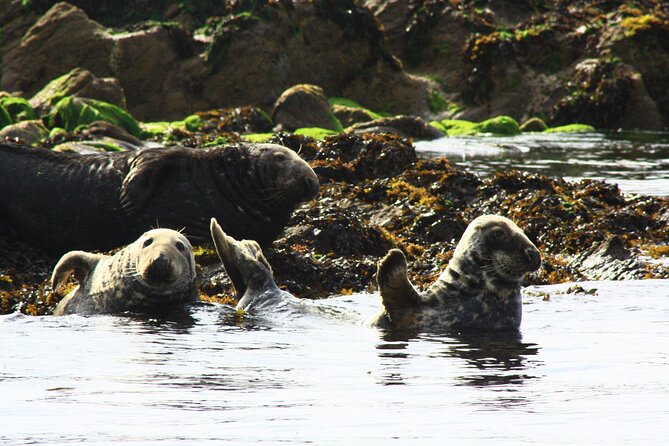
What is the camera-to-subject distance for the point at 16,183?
418 inches

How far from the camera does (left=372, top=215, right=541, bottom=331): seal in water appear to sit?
7.44m

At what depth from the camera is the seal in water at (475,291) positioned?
24.4 feet

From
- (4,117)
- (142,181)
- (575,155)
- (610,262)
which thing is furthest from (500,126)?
(142,181)

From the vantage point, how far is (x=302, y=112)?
25672mm

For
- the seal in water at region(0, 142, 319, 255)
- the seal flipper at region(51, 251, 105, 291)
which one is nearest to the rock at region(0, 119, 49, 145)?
the seal in water at region(0, 142, 319, 255)

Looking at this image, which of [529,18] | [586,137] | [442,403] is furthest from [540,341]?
[529,18]

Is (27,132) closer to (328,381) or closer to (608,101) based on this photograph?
(328,381)

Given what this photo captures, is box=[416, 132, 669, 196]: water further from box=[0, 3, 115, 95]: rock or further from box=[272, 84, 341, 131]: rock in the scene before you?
box=[0, 3, 115, 95]: rock

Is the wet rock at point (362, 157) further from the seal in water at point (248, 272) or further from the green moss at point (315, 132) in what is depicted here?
the green moss at point (315, 132)

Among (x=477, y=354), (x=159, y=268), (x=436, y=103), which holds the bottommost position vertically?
(x=477, y=354)

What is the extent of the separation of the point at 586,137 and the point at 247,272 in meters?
21.3

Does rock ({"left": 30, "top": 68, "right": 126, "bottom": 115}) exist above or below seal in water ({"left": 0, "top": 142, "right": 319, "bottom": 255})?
above

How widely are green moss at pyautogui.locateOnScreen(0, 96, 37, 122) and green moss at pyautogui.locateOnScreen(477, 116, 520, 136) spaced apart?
11451mm

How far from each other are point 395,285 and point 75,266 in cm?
263
